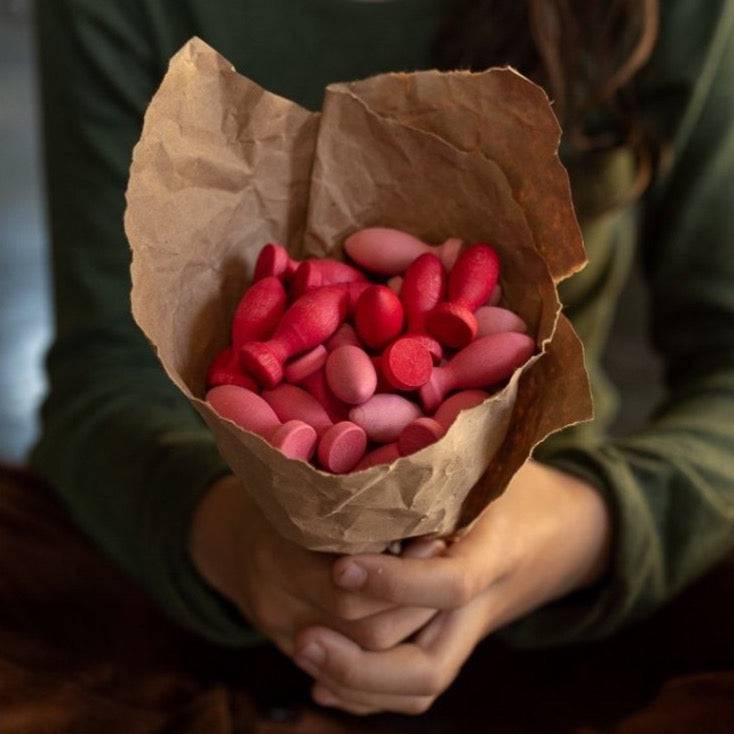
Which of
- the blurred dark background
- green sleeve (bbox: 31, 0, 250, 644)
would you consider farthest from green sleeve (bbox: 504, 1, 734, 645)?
the blurred dark background

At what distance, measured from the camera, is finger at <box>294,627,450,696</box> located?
0.49 metres

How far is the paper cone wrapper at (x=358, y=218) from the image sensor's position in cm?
38

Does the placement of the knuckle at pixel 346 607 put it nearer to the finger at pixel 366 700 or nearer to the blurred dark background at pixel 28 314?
the finger at pixel 366 700

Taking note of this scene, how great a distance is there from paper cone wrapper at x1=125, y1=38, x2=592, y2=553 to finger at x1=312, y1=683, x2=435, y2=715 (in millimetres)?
107

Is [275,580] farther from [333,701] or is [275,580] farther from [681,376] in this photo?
[681,376]

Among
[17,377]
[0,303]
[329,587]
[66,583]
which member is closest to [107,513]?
[66,583]

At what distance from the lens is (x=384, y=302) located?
0.39 m

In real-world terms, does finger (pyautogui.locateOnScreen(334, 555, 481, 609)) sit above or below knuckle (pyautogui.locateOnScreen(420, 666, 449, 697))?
above

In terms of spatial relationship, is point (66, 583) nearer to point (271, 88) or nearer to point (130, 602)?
point (130, 602)

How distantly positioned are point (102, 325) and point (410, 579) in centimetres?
35

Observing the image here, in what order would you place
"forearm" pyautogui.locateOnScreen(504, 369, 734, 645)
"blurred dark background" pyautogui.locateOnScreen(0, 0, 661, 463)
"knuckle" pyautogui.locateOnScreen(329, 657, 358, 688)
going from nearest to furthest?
"knuckle" pyautogui.locateOnScreen(329, 657, 358, 688) → "forearm" pyautogui.locateOnScreen(504, 369, 734, 645) → "blurred dark background" pyautogui.locateOnScreen(0, 0, 661, 463)

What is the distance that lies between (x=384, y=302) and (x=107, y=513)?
13.1 inches

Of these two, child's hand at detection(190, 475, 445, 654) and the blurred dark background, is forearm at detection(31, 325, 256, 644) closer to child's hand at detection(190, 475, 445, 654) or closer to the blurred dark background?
child's hand at detection(190, 475, 445, 654)

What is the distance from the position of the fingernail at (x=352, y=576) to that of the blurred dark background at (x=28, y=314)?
683 mm
